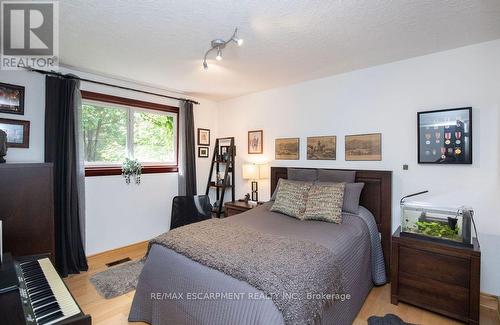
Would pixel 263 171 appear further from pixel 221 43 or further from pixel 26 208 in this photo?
pixel 26 208

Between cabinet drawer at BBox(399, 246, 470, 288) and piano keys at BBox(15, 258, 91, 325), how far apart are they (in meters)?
2.39

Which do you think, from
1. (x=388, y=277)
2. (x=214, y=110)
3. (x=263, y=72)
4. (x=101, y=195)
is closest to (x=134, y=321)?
(x=101, y=195)

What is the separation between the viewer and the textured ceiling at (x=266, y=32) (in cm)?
172

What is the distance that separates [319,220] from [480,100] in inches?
71.7

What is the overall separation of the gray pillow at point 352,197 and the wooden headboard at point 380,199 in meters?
0.17

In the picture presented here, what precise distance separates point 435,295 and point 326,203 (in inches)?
44.5

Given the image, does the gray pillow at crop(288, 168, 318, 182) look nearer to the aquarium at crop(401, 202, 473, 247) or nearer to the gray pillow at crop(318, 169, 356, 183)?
the gray pillow at crop(318, 169, 356, 183)

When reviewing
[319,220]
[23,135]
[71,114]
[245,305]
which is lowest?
[245,305]

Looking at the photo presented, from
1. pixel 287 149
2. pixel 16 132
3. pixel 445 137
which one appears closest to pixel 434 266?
pixel 445 137

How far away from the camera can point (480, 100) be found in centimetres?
223

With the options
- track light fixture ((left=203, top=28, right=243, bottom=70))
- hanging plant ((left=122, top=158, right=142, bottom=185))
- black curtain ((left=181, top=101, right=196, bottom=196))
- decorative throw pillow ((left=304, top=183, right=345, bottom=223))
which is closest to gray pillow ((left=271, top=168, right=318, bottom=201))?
decorative throw pillow ((left=304, top=183, right=345, bottom=223))

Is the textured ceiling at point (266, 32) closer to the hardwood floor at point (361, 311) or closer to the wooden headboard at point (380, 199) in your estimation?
the wooden headboard at point (380, 199)

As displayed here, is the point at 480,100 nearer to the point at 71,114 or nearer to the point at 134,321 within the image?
the point at 134,321

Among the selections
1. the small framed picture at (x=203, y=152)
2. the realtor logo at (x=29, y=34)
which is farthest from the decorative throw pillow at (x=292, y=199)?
the realtor logo at (x=29, y=34)
